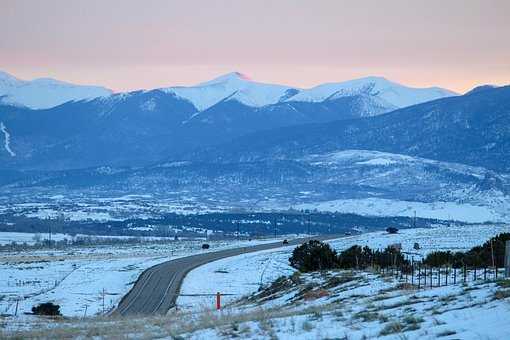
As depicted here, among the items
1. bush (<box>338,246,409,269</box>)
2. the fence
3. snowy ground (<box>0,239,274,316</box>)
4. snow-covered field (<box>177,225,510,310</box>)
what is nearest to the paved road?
snow-covered field (<box>177,225,510,310</box>)

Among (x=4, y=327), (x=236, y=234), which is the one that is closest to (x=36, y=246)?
(x=236, y=234)

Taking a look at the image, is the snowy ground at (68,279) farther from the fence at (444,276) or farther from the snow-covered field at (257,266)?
the fence at (444,276)

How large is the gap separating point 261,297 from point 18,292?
1155 inches

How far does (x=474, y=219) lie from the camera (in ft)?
586

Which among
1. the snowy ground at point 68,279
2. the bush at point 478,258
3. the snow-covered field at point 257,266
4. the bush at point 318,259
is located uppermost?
the bush at point 478,258

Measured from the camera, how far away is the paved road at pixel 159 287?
5097 centimetres

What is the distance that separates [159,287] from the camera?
63.1 meters

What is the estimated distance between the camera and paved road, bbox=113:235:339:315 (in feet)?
167

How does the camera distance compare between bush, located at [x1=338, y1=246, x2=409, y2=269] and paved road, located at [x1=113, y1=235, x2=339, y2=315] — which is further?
paved road, located at [x1=113, y1=235, x2=339, y2=315]

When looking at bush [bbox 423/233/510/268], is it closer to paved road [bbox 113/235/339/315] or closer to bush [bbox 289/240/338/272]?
bush [bbox 289/240/338/272]

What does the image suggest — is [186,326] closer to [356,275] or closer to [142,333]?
[142,333]

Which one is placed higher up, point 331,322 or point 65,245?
point 331,322

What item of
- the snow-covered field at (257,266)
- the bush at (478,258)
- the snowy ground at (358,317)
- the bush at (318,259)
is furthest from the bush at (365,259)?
the snowy ground at (358,317)

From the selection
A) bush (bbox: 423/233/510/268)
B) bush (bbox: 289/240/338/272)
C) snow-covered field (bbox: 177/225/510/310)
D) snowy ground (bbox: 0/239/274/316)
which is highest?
bush (bbox: 423/233/510/268)
